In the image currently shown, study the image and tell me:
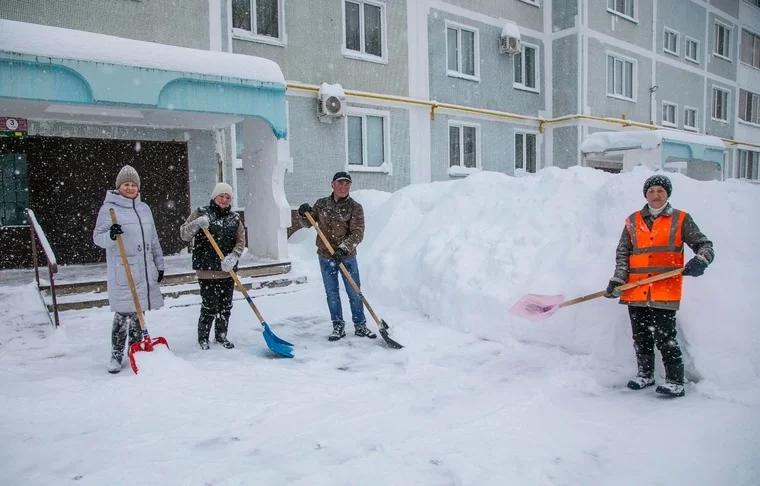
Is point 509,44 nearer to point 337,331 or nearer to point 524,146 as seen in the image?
point 524,146

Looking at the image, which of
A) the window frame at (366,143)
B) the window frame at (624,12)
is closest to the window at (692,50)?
the window frame at (624,12)

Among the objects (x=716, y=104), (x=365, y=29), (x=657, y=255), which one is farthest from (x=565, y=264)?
(x=716, y=104)

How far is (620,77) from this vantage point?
17922 millimetres

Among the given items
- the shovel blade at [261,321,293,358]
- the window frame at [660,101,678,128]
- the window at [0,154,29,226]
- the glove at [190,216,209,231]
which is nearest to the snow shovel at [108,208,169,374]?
the glove at [190,216,209,231]

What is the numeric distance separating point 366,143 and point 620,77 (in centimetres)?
1073

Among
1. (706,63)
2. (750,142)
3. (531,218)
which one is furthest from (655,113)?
(531,218)

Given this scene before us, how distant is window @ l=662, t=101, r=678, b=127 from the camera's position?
1969 cm

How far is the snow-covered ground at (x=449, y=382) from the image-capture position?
2900 mm

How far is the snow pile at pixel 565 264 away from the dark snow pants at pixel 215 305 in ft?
7.57

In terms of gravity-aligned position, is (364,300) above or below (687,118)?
below

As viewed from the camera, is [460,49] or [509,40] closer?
[460,49]

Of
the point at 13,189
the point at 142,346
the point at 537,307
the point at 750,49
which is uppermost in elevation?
the point at 750,49

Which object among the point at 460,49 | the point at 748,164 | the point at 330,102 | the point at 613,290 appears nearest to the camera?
the point at 613,290

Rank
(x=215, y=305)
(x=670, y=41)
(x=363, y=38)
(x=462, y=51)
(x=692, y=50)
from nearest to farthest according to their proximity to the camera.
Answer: (x=215, y=305) < (x=363, y=38) < (x=462, y=51) < (x=670, y=41) < (x=692, y=50)
